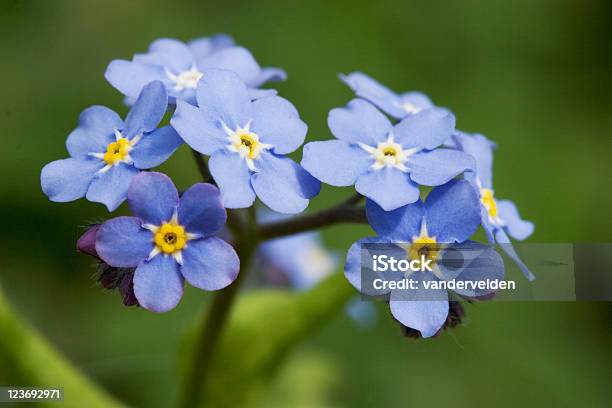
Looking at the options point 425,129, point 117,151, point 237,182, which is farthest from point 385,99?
point 117,151

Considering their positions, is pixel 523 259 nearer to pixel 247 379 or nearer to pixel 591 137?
pixel 247 379

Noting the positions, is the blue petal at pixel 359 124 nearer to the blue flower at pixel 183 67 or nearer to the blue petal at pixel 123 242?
the blue flower at pixel 183 67

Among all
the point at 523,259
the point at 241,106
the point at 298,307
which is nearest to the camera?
the point at 241,106

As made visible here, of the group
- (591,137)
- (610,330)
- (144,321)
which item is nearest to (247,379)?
(144,321)

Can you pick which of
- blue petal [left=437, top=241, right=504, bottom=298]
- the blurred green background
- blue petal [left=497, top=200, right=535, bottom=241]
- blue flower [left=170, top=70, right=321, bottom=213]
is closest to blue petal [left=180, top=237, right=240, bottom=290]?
blue flower [left=170, top=70, right=321, bottom=213]

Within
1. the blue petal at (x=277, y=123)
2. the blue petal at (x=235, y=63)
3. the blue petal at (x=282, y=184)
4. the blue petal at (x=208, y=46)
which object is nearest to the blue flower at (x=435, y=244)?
the blue petal at (x=282, y=184)

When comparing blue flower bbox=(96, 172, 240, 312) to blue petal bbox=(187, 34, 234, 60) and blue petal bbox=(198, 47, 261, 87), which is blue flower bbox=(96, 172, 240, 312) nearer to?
blue petal bbox=(198, 47, 261, 87)
